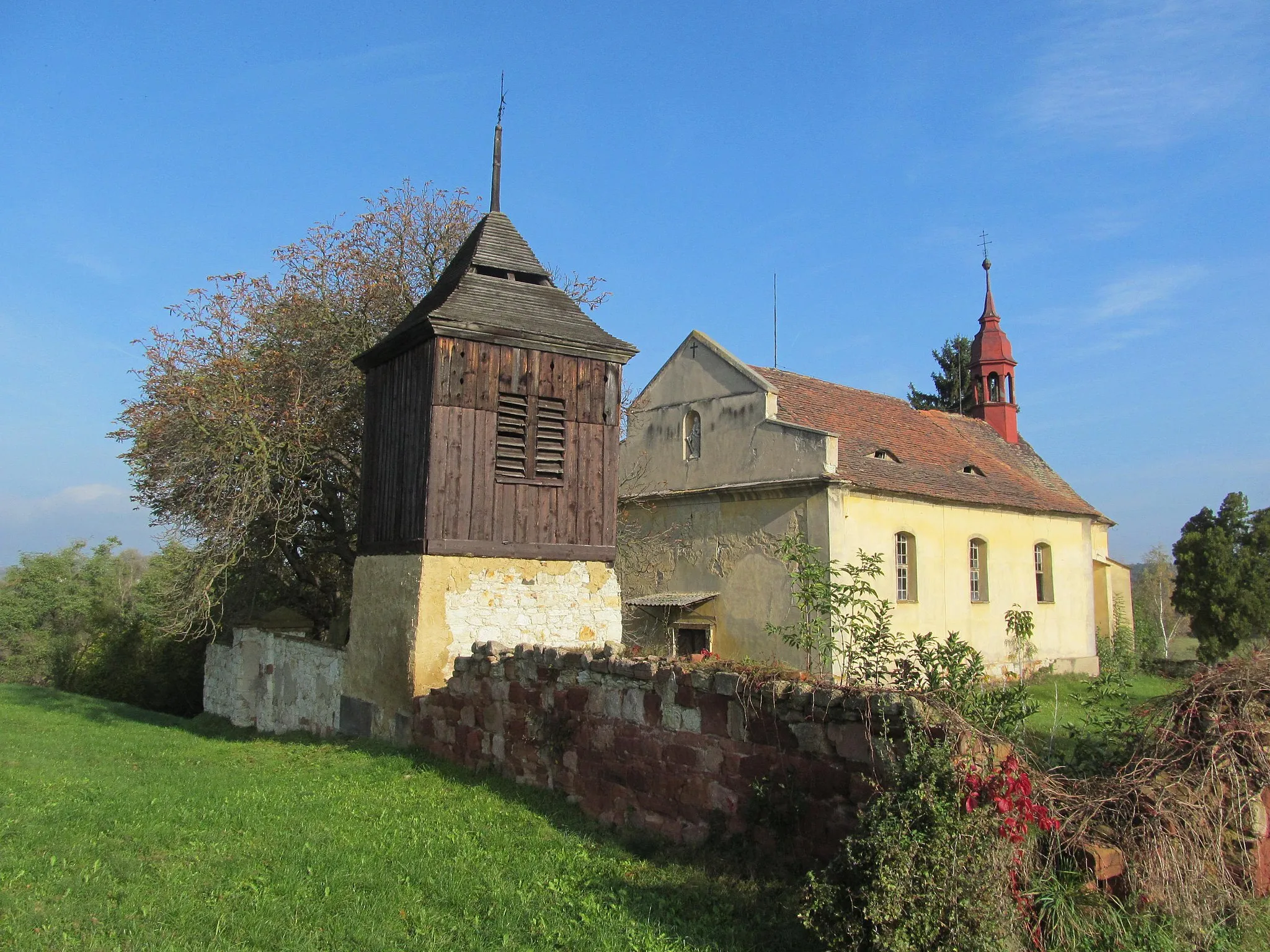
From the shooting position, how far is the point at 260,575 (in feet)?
60.5

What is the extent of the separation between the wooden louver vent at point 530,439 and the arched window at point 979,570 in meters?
13.9

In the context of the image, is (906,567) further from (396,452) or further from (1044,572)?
(396,452)

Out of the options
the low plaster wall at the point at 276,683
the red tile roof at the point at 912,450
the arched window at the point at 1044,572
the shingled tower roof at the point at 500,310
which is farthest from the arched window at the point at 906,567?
the low plaster wall at the point at 276,683

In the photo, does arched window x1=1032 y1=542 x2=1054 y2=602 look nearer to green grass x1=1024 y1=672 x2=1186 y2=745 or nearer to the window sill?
green grass x1=1024 y1=672 x2=1186 y2=745

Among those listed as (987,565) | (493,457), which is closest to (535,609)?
(493,457)

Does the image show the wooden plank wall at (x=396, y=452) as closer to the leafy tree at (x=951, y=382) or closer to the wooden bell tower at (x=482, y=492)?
the wooden bell tower at (x=482, y=492)

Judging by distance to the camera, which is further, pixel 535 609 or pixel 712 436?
pixel 712 436

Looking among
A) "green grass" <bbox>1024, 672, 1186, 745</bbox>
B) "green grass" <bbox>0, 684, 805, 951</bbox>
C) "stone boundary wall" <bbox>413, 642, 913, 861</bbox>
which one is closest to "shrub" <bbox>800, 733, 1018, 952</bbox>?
"stone boundary wall" <bbox>413, 642, 913, 861</bbox>

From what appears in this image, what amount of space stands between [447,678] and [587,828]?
447 centimetres

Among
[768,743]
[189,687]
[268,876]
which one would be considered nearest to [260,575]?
[189,687]

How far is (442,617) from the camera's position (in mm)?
11992

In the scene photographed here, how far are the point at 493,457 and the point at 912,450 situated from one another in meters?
13.8

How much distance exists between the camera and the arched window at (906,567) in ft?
68.9

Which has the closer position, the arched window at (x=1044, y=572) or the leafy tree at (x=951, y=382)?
the arched window at (x=1044, y=572)
